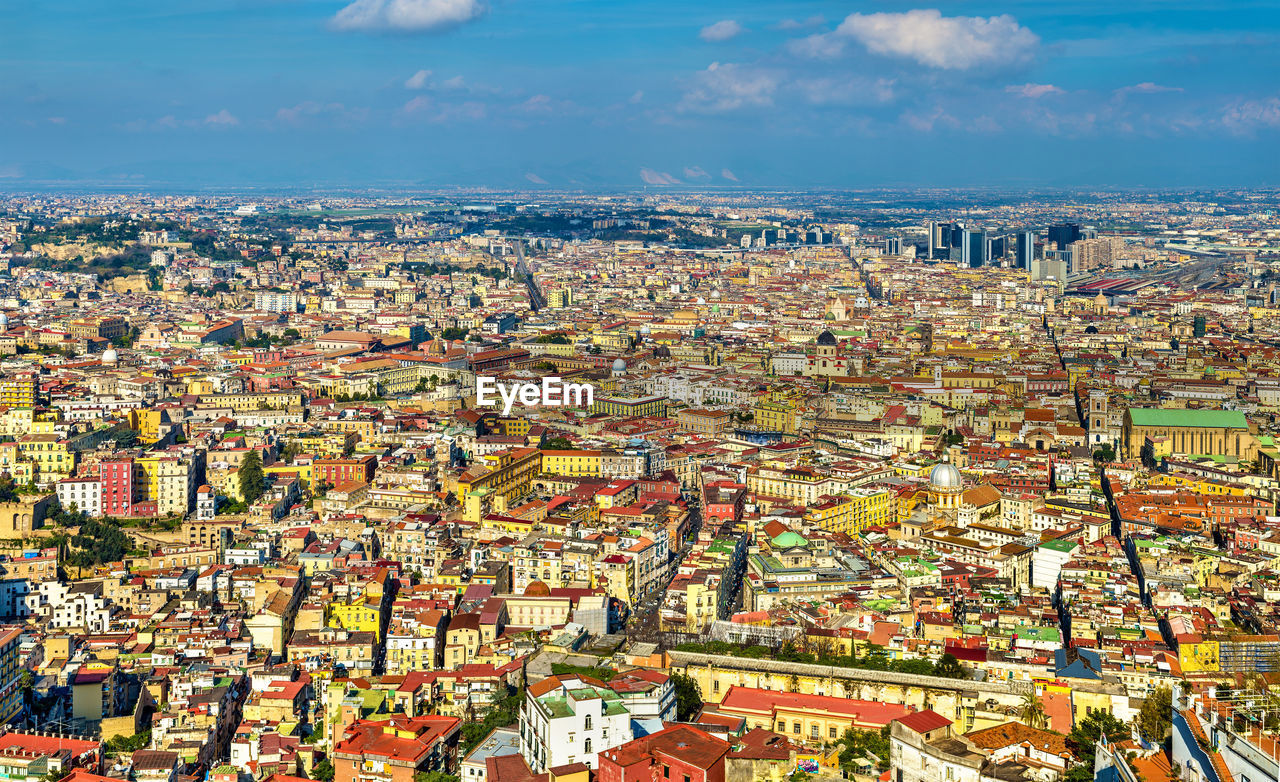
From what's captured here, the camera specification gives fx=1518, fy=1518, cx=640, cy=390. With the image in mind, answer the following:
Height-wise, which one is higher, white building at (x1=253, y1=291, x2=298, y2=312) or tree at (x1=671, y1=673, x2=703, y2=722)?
white building at (x1=253, y1=291, x2=298, y2=312)

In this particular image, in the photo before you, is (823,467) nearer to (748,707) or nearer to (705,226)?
(748,707)

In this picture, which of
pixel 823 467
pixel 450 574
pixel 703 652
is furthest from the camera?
pixel 823 467

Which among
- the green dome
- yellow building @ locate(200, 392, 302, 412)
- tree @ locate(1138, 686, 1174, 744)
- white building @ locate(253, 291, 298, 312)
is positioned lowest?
tree @ locate(1138, 686, 1174, 744)

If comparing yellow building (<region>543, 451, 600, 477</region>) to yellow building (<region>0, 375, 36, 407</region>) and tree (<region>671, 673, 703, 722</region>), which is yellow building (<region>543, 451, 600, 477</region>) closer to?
yellow building (<region>0, 375, 36, 407</region>)

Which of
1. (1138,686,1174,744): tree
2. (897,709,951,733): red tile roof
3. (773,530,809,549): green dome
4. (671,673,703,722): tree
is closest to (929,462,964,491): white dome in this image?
(773,530,809,549): green dome

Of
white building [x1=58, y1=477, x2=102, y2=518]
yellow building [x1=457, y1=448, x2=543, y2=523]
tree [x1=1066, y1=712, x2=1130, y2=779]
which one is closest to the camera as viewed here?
tree [x1=1066, y1=712, x2=1130, y2=779]

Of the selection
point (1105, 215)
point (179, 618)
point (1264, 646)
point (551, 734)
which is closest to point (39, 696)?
point (179, 618)
